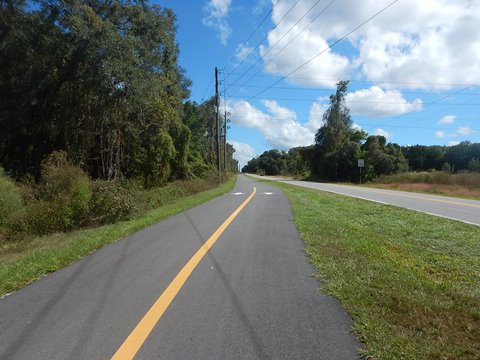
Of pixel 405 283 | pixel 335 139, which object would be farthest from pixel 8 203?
pixel 335 139

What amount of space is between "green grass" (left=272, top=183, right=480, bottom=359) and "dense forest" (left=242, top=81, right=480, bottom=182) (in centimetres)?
5391

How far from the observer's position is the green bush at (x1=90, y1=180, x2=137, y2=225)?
50.3 ft

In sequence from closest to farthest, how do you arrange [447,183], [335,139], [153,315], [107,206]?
[153,315] < [107,206] < [447,183] < [335,139]

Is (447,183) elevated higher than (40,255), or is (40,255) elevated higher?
Result: (447,183)

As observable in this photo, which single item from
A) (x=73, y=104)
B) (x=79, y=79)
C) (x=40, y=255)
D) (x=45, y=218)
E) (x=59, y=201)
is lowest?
(x=40, y=255)

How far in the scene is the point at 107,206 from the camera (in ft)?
50.8

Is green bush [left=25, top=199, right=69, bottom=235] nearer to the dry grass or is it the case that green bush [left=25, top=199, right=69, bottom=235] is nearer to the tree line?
the tree line

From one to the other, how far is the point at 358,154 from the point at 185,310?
65.9 metres

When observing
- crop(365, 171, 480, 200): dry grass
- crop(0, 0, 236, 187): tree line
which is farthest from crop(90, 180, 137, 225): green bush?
crop(365, 171, 480, 200): dry grass

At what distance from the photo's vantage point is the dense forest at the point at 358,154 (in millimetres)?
65625

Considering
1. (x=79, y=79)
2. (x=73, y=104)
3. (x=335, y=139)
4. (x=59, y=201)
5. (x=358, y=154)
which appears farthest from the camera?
(x=335, y=139)

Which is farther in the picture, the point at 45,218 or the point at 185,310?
the point at 45,218

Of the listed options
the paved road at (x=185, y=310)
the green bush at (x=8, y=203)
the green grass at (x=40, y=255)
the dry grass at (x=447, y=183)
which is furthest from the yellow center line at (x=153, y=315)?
the dry grass at (x=447, y=183)

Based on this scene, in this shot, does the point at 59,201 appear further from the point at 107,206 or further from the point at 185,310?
the point at 185,310
